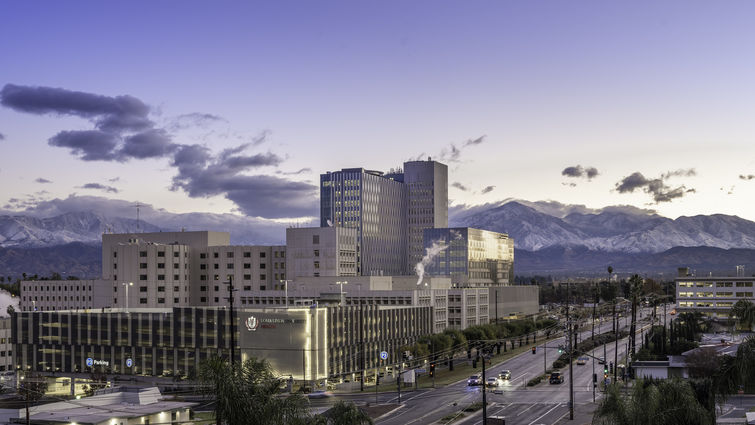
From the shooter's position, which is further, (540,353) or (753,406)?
(540,353)

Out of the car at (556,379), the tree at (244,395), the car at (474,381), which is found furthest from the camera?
the car at (556,379)

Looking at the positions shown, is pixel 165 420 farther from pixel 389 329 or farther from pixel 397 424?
pixel 389 329

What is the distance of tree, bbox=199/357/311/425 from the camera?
3934 centimetres

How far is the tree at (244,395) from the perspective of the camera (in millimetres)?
39344

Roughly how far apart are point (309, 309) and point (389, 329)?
2809 centimetres

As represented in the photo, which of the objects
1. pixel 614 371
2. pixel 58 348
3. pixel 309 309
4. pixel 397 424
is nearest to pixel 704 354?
pixel 614 371

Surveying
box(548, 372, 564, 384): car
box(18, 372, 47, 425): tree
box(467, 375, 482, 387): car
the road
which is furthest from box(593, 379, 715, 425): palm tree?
box(18, 372, 47, 425): tree

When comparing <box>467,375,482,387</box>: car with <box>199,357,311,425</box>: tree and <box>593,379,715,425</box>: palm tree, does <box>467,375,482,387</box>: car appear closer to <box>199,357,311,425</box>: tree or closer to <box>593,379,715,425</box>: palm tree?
<box>593,379,715,425</box>: palm tree

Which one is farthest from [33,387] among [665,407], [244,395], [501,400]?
[665,407]

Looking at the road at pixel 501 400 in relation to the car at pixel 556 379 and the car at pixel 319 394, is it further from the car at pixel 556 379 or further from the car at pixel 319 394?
the car at pixel 319 394

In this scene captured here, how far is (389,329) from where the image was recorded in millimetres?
156000

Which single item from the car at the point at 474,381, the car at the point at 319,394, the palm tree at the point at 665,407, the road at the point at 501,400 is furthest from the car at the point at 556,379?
the palm tree at the point at 665,407

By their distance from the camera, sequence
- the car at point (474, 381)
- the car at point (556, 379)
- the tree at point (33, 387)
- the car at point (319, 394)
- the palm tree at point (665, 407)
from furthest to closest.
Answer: the car at point (556, 379) → the car at point (474, 381) → the car at point (319, 394) → the tree at point (33, 387) → the palm tree at point (665, 407)

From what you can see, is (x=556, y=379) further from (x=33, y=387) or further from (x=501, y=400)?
(x=33, y=387)
